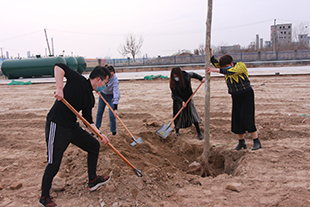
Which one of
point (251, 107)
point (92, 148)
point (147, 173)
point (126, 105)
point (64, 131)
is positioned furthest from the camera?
point (126, 105)

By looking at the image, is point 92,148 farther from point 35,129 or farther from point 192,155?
point 35,129

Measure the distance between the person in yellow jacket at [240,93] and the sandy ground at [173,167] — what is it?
503 millimetres

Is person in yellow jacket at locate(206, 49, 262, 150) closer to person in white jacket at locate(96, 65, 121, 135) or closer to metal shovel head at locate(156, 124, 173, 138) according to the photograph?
metal shovel head at locate(156, 124, 173, 138)

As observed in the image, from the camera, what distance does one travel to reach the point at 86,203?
313 cm

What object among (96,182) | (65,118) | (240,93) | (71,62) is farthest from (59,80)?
(71,62)

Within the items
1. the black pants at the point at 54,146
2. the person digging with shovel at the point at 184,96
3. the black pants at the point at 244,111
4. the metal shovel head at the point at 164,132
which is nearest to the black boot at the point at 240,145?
the black pants at the point at 244,111

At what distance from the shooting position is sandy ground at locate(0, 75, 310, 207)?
3.19 metres

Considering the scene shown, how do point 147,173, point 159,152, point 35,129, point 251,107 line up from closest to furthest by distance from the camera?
point 147,173
point 251,107
point 159,152
point 35,129

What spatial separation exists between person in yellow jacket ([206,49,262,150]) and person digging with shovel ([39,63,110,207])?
2.08 meters

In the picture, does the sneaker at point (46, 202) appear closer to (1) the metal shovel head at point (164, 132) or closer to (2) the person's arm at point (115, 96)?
(2) the person's arm at point (115, 96)

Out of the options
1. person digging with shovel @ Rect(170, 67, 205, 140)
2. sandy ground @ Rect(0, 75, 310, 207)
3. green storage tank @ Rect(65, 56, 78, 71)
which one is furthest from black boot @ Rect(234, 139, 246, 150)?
green storage tank @ Rect(65, 56, 78, 71)

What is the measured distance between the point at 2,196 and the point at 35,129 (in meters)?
3.56

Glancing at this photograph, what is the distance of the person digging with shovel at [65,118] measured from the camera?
9.54 ft

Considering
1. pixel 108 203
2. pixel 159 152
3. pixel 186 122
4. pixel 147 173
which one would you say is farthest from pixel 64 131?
pixel 186 122
